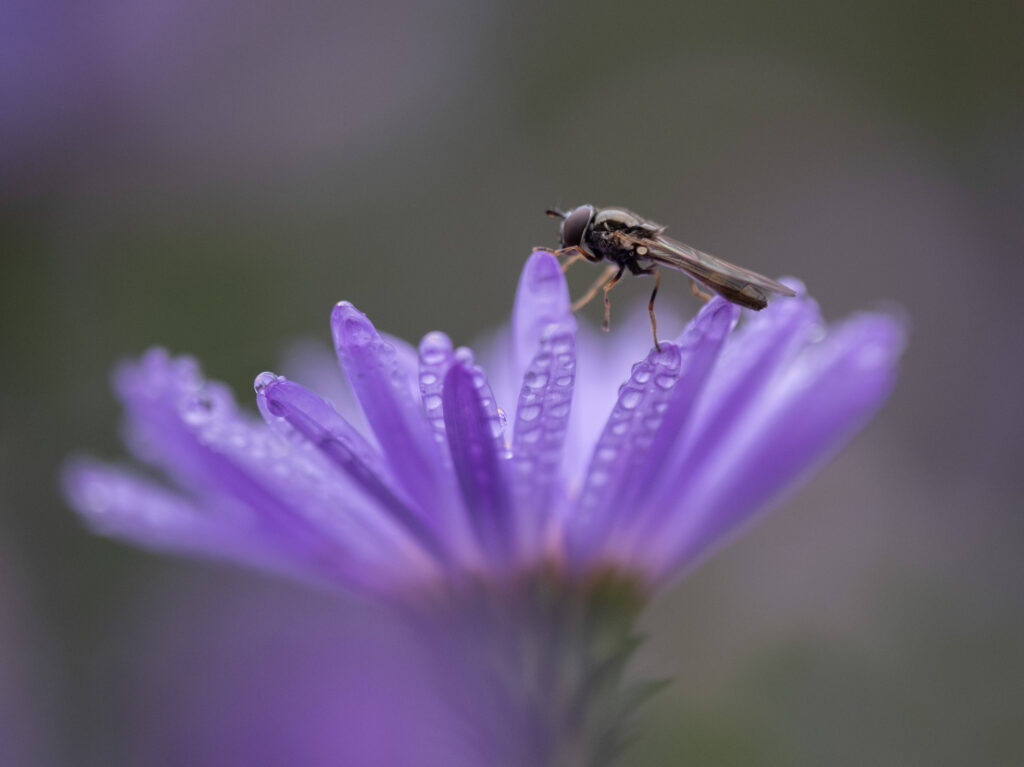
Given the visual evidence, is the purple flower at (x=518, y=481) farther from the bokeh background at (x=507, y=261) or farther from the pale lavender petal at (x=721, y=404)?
the bokeh background at (x=507, y=261)

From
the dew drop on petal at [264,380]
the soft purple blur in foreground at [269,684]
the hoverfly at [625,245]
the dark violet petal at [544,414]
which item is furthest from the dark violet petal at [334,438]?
the hoverfly at [625,245]

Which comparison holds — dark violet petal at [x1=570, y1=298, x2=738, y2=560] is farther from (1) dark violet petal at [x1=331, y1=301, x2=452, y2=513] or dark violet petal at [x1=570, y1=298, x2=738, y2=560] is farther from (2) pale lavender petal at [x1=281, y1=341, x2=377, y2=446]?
(2) pale lavender petal at [x1=281, y1=341, x2=377, y2=446]

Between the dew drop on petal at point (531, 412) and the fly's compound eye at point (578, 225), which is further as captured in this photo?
the fly's compound eye at point (578, 225)

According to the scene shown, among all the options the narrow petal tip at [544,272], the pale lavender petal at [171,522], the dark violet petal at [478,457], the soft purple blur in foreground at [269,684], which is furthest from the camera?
the soft purple blur in foreground at [269,684]

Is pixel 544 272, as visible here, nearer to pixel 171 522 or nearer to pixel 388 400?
pixel 388 400

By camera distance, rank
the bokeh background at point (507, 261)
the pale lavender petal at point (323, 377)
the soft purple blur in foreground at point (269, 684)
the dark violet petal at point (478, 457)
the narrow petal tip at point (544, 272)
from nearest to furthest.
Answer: the dark violet petal at point (478, 457)
the narrow petal tip at point (544, 272)
the soft purple blur in foreground at point (269, 684)
the pale lavender petal at point (323, 377)
the bokeh background at point (507, 261)

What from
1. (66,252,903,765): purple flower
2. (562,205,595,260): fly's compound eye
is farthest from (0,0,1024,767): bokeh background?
(562,205,595,260): fly's compound eye

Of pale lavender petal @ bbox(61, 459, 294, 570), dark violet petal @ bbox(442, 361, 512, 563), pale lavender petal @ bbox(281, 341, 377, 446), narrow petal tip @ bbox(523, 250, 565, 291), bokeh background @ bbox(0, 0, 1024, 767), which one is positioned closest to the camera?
dark violet petal @ bbox(442, 361, 512, 563)
